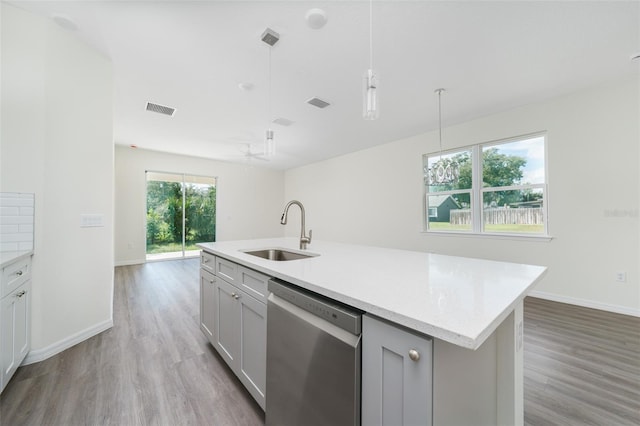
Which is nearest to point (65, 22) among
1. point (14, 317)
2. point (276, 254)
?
point (14, 317)

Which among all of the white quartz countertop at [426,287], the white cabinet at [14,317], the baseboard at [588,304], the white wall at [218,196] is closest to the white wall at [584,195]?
the baseboard at [588,304]

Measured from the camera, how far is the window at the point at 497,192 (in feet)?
11.5

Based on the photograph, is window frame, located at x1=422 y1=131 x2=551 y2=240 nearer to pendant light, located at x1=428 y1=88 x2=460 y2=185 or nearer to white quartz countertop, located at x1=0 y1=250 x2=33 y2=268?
pendant light, located at x1=428 y1=88 x2=460 y2=185

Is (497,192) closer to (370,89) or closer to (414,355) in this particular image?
(370,89)

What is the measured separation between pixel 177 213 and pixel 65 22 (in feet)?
15.9

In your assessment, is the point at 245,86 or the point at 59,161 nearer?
the point at 59,161

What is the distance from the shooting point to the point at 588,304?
3.05 m

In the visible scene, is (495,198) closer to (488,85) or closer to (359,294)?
(488,85)

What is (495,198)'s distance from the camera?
3.90m

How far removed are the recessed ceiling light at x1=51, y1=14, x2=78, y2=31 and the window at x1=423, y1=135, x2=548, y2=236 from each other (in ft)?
12.0

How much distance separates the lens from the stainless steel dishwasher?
33.5 inches

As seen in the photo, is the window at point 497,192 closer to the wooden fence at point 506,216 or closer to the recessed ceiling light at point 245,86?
the wooden fence at point 506,216

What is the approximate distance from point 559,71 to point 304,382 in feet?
12.6

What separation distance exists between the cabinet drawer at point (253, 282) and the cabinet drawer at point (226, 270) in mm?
79
